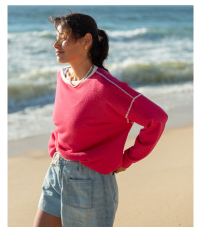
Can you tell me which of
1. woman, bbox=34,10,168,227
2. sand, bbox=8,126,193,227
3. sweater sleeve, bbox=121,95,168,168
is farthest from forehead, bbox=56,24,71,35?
sand, bbox=8,126,193,227

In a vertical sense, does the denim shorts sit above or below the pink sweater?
below

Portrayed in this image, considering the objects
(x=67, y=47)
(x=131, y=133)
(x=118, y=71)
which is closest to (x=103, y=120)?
(x=67, y=47)

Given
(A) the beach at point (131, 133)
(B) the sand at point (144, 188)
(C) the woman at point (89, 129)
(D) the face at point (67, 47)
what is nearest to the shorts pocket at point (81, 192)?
(C) the woman at point (89, 129)

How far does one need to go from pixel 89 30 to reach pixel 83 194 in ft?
3.03

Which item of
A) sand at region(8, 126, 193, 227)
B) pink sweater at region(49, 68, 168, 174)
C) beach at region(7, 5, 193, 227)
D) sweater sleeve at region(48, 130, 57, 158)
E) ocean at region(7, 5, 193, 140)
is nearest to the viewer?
pink sweater at region(49, 68, 168, 174)

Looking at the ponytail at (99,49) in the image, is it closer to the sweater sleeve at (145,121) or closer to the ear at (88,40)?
the ear at (88,40)

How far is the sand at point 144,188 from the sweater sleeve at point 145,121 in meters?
1.48

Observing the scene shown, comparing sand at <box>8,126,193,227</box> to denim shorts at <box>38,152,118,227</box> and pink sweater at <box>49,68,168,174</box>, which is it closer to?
denim shorts at <box>38,152,118,227</box>

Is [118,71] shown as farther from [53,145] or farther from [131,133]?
[53,145]

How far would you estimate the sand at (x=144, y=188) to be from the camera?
125 inches

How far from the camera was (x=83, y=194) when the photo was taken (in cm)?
175

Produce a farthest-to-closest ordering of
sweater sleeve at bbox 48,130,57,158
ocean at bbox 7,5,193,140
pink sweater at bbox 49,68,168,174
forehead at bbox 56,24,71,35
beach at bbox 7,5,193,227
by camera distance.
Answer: ocean at bbox 7,5,193,140 < beach at bbox 7,5,193,227 < sweater sleeve at bbox 48,130,57,158 < forehead at bbox 56,24,71,35 < pink sweater at bbox 49,68,168,174

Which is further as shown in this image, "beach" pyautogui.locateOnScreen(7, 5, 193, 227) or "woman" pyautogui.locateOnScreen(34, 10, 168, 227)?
"beach" pyautogui.locateOnScreen(7, 5, 193, 227)

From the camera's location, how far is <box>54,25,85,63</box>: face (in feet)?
5.89
